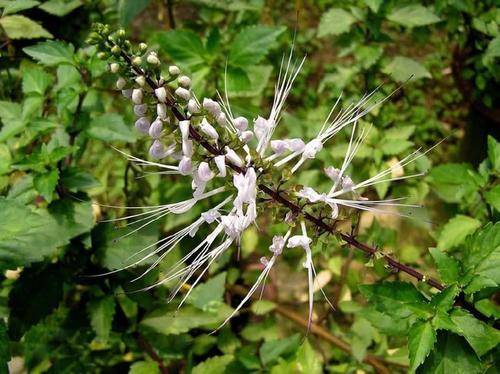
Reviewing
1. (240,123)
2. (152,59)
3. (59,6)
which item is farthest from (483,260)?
(59,6)

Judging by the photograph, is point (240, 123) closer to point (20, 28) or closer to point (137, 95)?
point (137, 95)

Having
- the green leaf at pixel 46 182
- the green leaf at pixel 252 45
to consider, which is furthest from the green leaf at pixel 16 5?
the green leaf at pixel 252 45

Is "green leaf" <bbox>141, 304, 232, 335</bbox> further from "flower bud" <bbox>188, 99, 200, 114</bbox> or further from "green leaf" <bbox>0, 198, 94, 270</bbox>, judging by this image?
"flower bud" <bbox>188, 99, 200, 114</bbox>

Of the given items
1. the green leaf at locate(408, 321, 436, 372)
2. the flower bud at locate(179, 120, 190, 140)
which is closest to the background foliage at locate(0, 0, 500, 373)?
the green leaf at locate(408, 321, 436, 372)

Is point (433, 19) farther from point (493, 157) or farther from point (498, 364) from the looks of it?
point (498, 364)

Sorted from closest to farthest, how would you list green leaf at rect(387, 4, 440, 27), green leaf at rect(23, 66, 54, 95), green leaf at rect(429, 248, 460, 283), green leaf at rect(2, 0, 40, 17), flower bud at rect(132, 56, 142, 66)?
flower bud at rect(132, 56, 142, 66), green leaf at rect(429, 248, 460, 283), green leaf at rect(2, 0, 40, 17), green leaf at rect(23, 66, 54, 95), green leaf at rect(387, 4, 440, 27)
